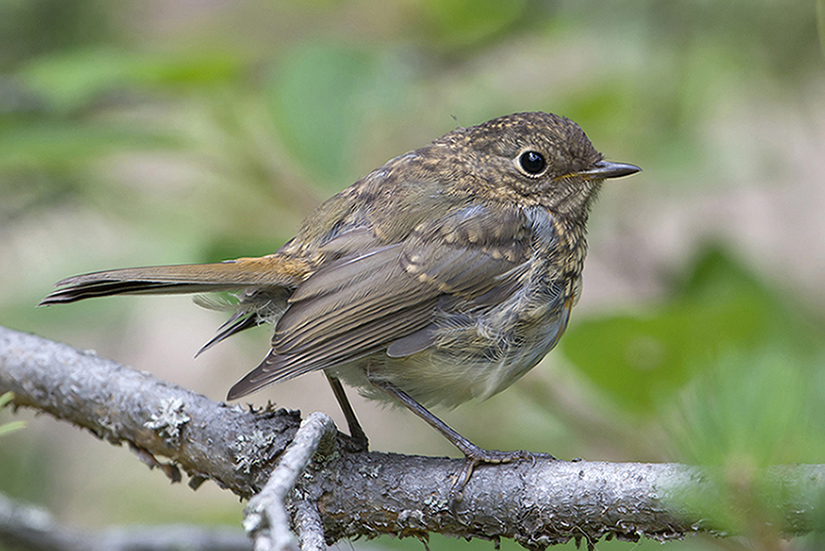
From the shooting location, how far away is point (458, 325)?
2582 mm

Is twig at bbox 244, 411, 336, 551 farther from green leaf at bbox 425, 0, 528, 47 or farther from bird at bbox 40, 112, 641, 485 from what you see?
green leaf at bbox 425, 0, 528, 47

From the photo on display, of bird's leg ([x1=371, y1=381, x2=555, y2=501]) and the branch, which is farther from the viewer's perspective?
bird's leg ([x1=371, y1=381, x2=555, y2=501])

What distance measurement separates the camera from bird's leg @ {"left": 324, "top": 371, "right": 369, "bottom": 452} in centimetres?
238

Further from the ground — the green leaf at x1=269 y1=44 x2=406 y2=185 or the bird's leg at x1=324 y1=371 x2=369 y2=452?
the green leaf at x1=269 y1=44 x2=406 y2=185

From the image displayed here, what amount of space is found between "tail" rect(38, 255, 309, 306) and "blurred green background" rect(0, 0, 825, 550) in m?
0.38

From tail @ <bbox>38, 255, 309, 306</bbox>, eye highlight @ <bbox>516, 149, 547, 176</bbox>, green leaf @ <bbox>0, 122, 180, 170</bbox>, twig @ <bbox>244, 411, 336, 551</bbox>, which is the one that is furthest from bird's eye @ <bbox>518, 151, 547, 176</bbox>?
twig @ <bbox>244, 411, 336, 551</bbox>

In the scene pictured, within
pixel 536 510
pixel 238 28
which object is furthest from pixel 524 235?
pixel 238 28

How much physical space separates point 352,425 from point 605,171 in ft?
4.16

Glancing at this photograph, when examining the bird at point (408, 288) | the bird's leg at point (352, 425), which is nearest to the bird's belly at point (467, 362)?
the bird at point (408, 288)

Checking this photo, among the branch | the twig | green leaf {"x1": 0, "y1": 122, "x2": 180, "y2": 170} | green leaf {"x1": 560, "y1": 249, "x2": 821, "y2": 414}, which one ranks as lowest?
the twig

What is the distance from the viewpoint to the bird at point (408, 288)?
8.02 ft

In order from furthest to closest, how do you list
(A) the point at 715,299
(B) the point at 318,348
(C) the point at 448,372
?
1. (A) the point at 715,299
2. (C) the point at 448,372
3. (B) the point at 318,348

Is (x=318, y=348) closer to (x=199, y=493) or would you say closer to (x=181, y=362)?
(x=199, y=493)

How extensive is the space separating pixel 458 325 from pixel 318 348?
0.44 meters
